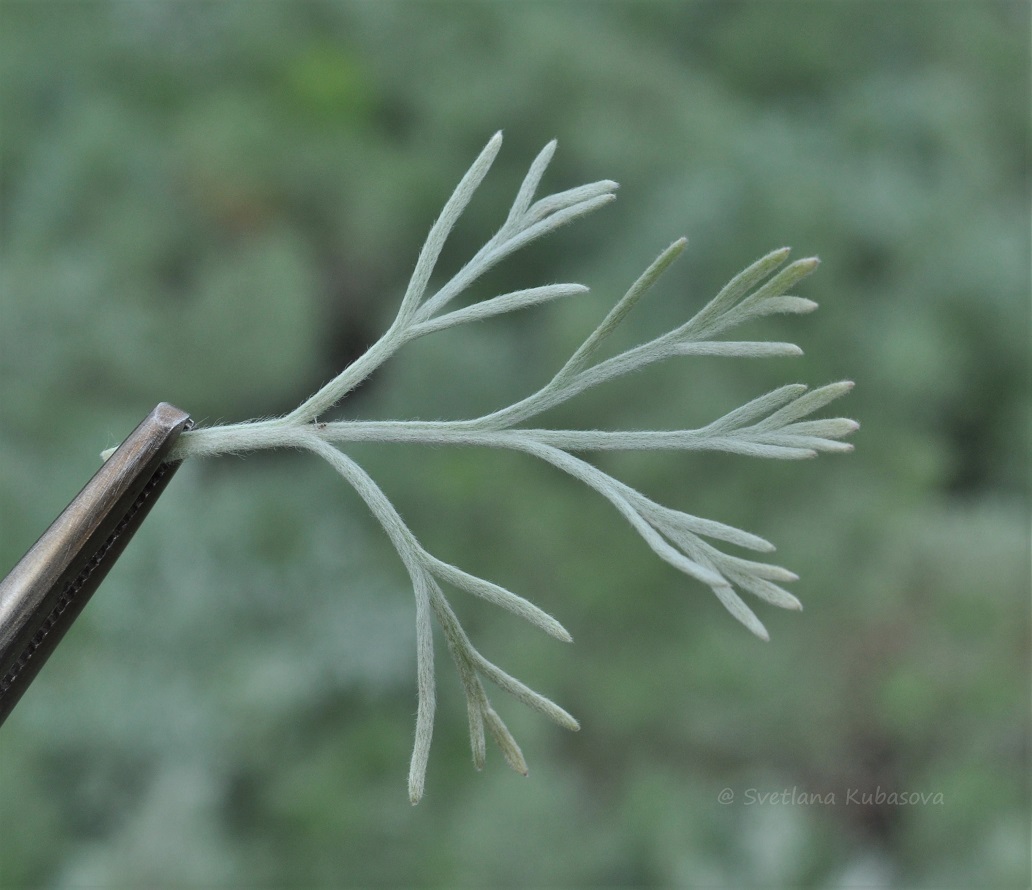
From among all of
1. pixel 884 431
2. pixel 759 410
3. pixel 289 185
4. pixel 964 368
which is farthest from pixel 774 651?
pixel 759 410

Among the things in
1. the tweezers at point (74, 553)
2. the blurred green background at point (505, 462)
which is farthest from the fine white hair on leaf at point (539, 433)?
the blurred green background at point (505, 462)

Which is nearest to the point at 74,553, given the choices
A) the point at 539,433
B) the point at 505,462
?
the point at 539,433

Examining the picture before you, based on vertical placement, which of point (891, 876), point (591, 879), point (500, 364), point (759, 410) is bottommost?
point (591, 879)

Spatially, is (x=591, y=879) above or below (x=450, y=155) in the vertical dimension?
below

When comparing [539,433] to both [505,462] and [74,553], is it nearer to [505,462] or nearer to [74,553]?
[74,553]

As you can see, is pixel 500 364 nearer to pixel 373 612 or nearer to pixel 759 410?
pixel 373 612

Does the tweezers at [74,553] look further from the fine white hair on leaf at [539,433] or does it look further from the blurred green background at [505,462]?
the blurred green background at [505,462]
